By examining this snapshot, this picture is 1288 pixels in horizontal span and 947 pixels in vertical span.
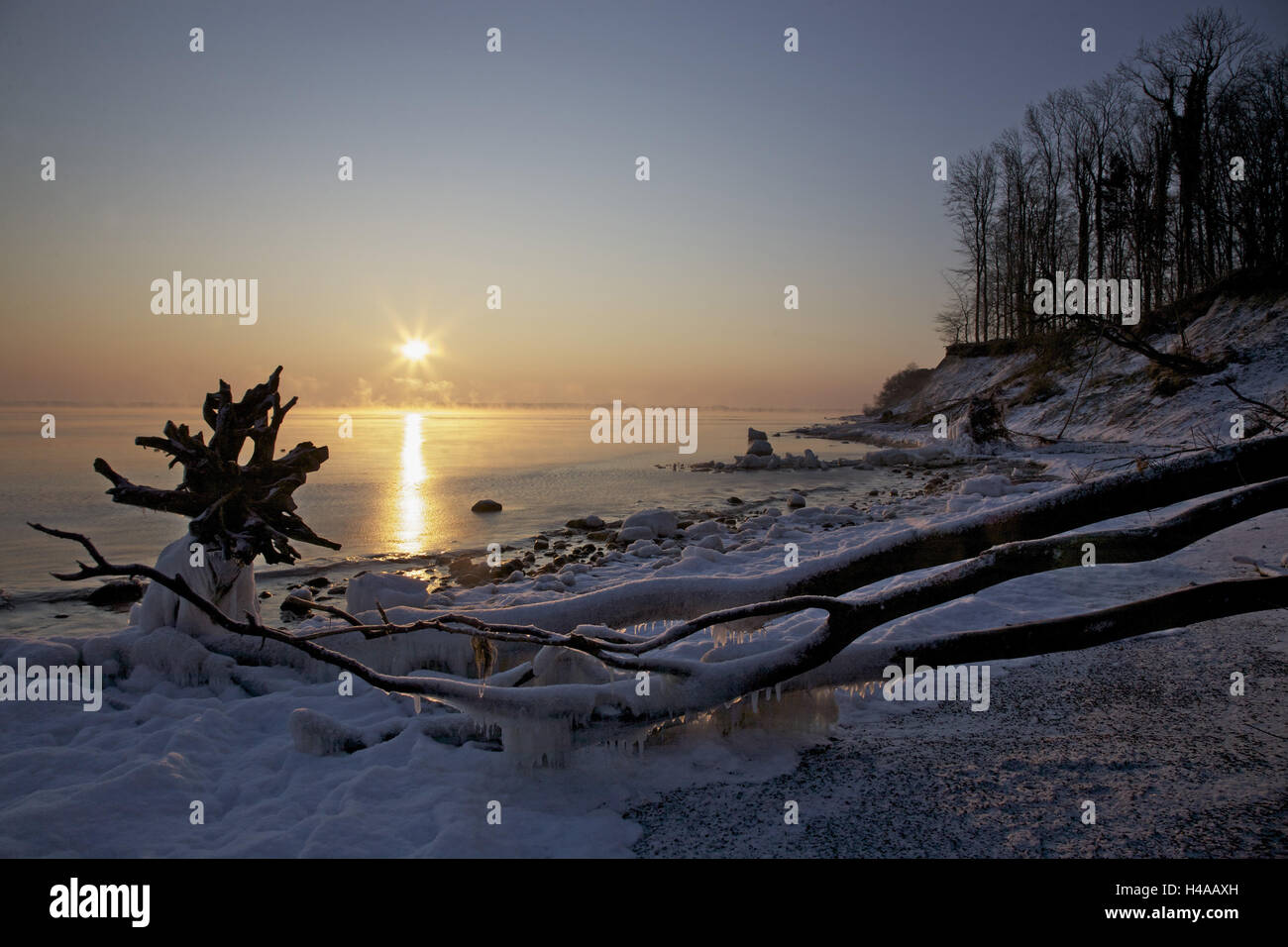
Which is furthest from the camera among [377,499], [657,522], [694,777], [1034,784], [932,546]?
[377,499]

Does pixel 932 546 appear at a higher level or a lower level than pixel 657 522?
higher

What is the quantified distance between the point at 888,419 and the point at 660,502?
3656cm

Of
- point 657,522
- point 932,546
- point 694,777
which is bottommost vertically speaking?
point 694,777

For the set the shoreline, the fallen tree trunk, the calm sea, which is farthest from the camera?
the calm sea

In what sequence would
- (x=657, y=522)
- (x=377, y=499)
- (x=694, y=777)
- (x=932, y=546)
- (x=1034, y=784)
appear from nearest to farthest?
(x=1034, y=784) < (x=694, y=777) < (x=932, y=546) < (x=657, y=522) < (x=377, y=499)

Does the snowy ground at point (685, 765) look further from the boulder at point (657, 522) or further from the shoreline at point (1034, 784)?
the boulder at point (657, 522)

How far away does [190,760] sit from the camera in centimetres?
275

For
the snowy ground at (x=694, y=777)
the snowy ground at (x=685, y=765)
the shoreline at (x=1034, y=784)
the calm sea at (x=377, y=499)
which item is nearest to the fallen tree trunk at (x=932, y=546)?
the snowy ground at (x=685, y=765)

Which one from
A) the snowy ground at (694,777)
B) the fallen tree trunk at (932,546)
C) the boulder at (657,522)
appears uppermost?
the fallen tree trunk at (932,546)

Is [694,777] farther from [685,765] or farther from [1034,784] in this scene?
[1034,784]

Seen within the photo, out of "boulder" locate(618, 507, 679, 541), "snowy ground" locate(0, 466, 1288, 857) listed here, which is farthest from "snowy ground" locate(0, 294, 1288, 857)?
"boulder" locate(618, 507, 679, 541)

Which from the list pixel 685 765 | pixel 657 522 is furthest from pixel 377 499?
pixel 685 765

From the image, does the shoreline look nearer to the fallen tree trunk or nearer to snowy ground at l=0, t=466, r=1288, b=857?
snowy ground at l=0, t=466, r=1288, b=857
